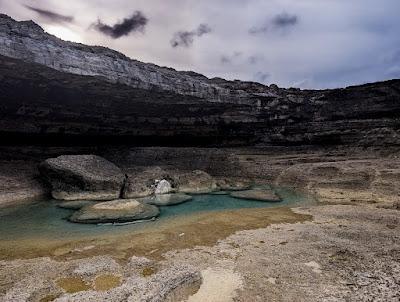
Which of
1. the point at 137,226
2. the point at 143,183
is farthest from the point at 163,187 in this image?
the point at 137,226

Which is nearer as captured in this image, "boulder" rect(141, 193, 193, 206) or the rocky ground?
the rocky ground

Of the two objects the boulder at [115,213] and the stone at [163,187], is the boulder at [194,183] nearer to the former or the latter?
the stone at [163,187]

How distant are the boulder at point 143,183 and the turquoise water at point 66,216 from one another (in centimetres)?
557

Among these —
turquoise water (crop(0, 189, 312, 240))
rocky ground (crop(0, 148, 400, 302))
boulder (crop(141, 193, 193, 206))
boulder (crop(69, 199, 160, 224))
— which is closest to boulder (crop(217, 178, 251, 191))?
turquoise water (crop(0, 189, 312, 240))

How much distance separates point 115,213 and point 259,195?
1690cm

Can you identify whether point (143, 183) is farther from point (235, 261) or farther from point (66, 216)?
point (235, 261)

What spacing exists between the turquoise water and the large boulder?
2598 mm

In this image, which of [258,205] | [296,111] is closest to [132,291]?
[258,205]

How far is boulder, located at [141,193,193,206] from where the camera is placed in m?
37.2

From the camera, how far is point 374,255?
64.6ft

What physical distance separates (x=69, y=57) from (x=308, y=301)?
1222 inches

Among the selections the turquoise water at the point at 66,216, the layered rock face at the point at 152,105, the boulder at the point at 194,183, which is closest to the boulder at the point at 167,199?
the turquoise water at the point at 66,216

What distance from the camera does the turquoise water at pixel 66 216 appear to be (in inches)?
1032

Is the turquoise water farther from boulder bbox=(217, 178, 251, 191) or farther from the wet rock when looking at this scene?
boulder bbox=(217, 178, 251, 191)
